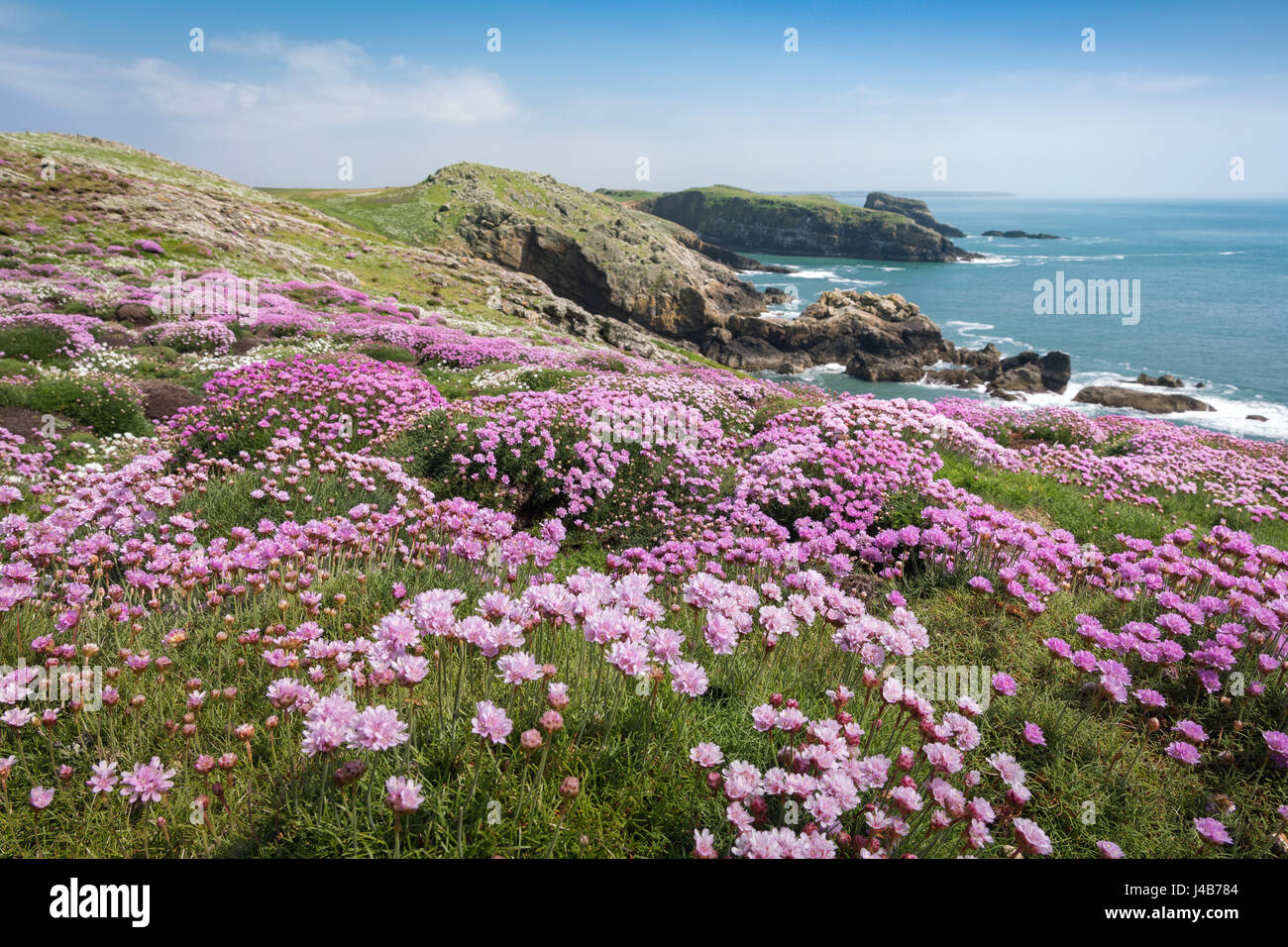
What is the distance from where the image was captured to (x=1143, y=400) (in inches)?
1473

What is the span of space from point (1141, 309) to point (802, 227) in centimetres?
9102

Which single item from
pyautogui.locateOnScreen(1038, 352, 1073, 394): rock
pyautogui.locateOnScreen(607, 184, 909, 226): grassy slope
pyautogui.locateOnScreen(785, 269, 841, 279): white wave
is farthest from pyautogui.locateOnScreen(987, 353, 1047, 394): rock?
pyautogui.locateOnScreen(607, 184, 909, 226): grassy slope

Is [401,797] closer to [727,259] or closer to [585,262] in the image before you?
[585,262]

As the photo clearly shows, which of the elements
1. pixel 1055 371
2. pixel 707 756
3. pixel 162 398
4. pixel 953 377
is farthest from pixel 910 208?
pixel 707 756

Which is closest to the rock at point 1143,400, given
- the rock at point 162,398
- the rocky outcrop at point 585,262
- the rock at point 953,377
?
the rock at point 953,377

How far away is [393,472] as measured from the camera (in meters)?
5.55

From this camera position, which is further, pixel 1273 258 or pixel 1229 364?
pixel 1273 258

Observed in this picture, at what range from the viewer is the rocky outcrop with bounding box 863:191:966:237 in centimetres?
16800

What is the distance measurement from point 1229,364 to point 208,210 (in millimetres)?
79582

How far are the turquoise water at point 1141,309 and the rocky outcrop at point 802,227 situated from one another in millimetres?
6373

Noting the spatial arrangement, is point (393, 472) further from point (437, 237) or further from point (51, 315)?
point (437, 237)
